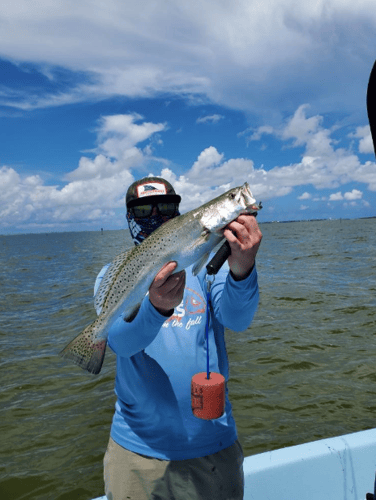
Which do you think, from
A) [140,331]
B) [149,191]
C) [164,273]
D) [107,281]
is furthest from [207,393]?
[149,191]

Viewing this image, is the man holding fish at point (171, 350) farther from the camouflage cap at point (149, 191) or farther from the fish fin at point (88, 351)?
the camouflage cap at point (149, 191)

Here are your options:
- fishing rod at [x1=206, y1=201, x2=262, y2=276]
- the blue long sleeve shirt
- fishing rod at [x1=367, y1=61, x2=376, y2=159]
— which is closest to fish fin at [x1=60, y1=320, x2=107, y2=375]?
the blue long sleeve shirt

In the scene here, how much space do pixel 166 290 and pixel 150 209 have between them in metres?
1.16

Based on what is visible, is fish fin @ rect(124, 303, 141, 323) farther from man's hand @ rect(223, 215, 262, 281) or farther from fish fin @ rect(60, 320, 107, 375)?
man's hand @ rect(223, 215, 262, 281)

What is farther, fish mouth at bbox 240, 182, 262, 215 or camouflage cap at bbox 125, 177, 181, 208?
camouflage cap at bbox 125, 177, 181, 208

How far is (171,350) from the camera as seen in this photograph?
3.17 metres

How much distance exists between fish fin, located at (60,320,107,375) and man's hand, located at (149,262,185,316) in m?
0.58

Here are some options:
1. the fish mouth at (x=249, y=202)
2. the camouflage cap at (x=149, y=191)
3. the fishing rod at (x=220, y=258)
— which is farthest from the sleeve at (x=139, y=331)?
the camouflage cap at (x=149, y=191)

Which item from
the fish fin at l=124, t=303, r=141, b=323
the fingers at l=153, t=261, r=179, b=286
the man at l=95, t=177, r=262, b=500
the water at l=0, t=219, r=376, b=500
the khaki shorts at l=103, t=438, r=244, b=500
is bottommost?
the water at l=0, t=219, r=376, b=500

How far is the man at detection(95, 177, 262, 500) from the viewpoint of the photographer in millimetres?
2941

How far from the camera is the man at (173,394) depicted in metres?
2.94

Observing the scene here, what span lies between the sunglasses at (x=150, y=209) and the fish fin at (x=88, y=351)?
126 cm

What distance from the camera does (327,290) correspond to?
19.9 metres

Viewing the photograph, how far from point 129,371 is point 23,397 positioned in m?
8.22
